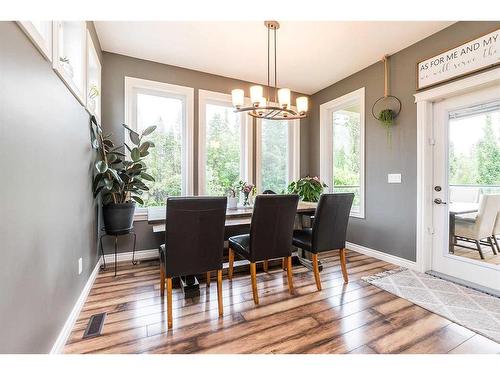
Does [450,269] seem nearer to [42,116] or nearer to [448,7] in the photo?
[448,7]

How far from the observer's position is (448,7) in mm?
783

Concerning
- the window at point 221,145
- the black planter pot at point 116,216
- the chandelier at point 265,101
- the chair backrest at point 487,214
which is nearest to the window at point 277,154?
the window at point 221,145

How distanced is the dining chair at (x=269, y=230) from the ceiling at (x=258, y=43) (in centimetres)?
191

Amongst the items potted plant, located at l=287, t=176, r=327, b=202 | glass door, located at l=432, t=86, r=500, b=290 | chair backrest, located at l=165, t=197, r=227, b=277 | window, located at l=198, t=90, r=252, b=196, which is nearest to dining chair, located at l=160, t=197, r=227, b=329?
chair backrest, located at l=165, t=197, r=227, b=277

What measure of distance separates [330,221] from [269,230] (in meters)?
0.68

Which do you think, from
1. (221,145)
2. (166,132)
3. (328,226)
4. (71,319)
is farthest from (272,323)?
(166,132)

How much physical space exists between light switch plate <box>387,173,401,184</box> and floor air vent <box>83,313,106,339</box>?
3.47 m

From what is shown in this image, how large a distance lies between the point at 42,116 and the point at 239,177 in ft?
9.06

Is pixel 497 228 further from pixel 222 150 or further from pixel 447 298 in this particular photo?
pixel 222 150

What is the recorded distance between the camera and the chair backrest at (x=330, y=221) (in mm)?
2203

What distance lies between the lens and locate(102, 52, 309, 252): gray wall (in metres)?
2.96

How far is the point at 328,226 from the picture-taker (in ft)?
7.48

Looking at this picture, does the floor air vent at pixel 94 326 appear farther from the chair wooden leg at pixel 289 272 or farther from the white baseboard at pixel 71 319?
the chair wooden leg at pixel 289 272
